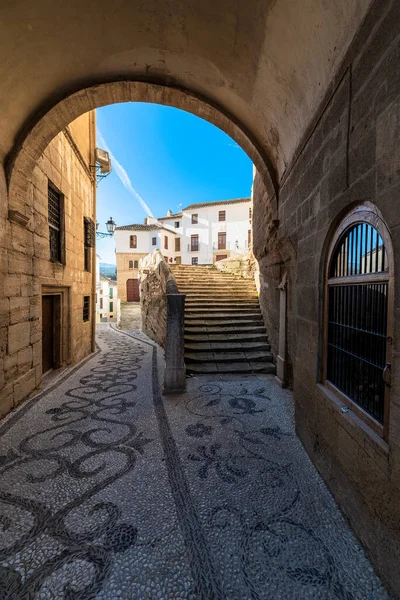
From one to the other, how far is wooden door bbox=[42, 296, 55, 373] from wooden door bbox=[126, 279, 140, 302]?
23279 mm

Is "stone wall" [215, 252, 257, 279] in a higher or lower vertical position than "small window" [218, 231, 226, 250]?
lower

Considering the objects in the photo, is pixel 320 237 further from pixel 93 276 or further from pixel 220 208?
pixel 220 208

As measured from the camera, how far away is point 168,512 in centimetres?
206

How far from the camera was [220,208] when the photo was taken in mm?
33125

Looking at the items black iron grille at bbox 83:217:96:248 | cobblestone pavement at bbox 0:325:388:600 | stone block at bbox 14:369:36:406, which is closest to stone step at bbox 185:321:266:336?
cobblestone pavement at bbox 0:325:388:600

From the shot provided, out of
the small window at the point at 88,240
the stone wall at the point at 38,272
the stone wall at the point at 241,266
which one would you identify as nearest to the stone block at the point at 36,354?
the stone wall at the point at 38,272

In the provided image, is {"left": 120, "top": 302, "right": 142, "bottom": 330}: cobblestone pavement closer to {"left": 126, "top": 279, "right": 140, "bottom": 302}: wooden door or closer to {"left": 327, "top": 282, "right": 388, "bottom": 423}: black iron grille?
{"left": 126, "top": 279, "right": 140, "bottom": 302}: wooden door

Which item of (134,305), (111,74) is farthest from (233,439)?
(134,305)

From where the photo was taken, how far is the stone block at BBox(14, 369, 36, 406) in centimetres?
398

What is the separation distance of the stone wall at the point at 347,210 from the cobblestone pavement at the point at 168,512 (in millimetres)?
297

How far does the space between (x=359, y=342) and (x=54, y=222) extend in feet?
20.4

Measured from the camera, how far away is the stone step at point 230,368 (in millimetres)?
5414

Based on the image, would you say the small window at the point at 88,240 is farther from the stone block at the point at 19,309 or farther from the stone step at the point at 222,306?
the stone block at the point at 19,309

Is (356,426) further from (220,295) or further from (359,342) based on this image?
(220,295)
